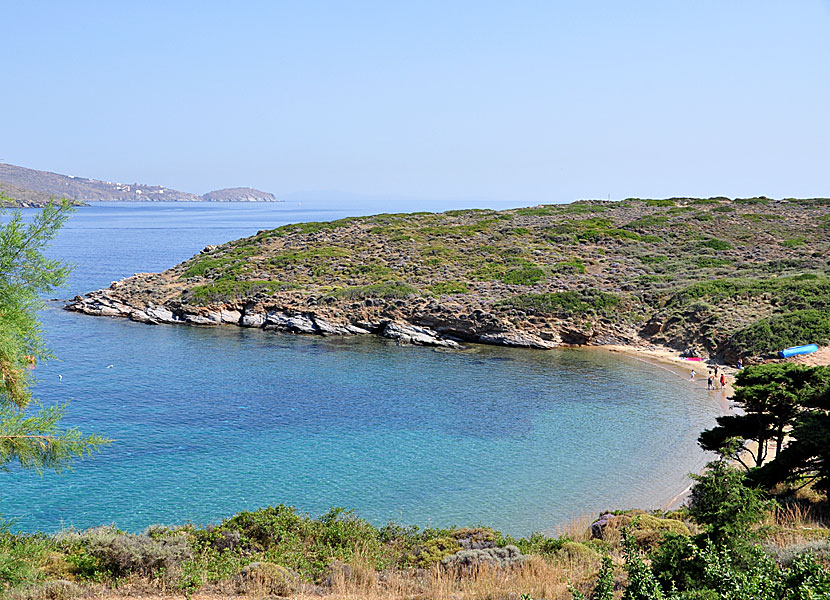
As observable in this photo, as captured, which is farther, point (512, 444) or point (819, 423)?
point (512, 444)

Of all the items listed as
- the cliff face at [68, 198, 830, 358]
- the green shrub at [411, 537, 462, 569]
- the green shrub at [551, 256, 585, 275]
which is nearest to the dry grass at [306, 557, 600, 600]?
the green shrub at [411, 537, 462, 569]

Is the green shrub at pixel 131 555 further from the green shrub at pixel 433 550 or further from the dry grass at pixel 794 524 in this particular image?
the dry grass at pixel 794 524

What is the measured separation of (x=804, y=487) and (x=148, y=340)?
119 feet

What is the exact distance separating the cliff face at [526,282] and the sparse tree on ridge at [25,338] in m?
34.2

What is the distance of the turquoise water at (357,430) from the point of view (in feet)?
60.2

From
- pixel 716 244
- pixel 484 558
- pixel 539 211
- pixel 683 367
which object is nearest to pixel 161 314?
pixel 683 367

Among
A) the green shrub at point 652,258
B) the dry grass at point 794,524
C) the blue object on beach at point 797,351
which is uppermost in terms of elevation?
the green shrub at point 652,258

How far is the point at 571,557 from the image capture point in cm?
1166

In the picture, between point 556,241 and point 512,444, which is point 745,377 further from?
point 556,241

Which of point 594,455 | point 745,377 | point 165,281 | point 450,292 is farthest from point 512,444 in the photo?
point 165,281

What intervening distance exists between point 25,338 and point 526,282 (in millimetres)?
43487

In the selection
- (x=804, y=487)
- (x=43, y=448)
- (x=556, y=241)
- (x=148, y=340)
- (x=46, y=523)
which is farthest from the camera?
(x=556, y=241)

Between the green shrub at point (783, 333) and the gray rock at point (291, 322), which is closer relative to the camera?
the green shrub at point (783, 333)

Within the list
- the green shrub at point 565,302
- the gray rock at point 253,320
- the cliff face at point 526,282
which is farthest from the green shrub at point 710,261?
the gray rock at point 253,320
